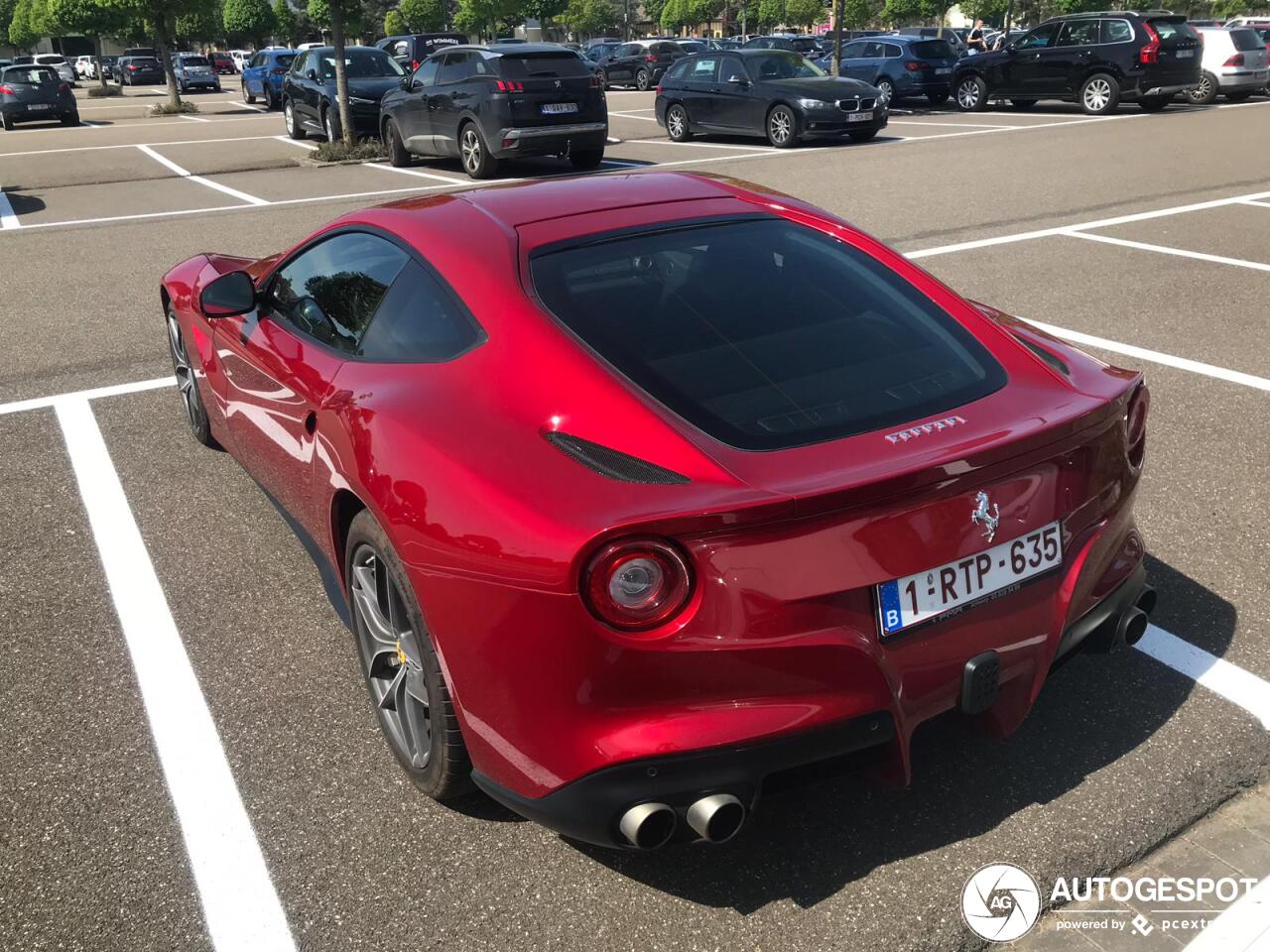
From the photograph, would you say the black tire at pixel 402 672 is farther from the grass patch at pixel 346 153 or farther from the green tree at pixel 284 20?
the green tree at pixel 284 20

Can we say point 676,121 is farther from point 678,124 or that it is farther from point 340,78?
point 340,78

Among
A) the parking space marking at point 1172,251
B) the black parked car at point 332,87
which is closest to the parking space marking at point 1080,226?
the parking space marking at point 1172,251

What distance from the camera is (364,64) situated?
1897 centimetres

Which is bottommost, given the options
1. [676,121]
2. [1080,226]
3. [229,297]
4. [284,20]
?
[1080,226]

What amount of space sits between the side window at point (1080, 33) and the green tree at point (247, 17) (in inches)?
2672

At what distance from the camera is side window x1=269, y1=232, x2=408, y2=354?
10.7 feet

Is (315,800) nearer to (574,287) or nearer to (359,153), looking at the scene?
(574,287)

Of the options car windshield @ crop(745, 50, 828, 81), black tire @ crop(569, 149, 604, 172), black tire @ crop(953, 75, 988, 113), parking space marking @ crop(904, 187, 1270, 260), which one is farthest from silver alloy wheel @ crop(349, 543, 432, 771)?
black tire @ crop(953, 75, 988, 113)

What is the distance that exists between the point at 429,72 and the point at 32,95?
51.1 ft

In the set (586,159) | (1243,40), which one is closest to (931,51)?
(1243,40)

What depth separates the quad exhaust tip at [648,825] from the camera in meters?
2.18

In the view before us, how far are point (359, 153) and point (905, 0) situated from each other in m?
46.6

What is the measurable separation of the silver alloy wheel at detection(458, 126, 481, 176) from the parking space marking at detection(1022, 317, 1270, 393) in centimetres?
934

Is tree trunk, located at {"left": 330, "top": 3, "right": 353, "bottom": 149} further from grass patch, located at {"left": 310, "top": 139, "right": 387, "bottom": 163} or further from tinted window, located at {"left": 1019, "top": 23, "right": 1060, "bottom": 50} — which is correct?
tinted window, located at {"left": 1019, "top": 23, "right": 1060, "bottom": 50}
